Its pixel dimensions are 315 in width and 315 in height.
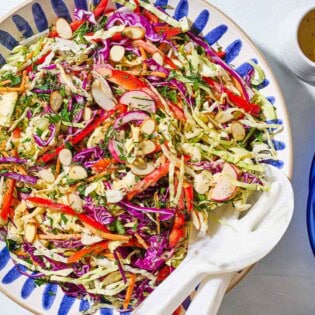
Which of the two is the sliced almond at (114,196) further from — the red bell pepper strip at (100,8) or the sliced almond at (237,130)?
the red bell pepper strip at (100,8)

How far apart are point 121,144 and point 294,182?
636 millimetres

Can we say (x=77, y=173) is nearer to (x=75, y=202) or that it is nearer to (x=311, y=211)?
(x=75, y=202)

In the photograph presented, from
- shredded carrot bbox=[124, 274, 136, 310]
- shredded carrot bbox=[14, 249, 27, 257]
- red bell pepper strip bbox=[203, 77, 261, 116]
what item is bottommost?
shredded carrot bbox=[14, 249, 27, 257]

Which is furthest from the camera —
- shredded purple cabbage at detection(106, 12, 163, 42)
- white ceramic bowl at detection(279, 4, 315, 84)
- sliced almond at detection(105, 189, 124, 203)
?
white ceramic bowl at detection(279, 4, 315, 84)

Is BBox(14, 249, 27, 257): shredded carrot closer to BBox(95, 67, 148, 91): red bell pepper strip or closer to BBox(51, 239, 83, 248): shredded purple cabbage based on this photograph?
BBox(51, 239, 83, 248): shredded purple cabbage

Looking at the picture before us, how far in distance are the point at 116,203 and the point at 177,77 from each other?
1.14 ft

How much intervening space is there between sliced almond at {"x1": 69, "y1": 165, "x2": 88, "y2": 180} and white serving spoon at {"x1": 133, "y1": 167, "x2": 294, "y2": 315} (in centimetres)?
33

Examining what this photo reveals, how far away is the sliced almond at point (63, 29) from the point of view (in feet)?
5.06

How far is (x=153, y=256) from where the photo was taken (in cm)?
148

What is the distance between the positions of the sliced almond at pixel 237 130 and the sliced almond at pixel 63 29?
0.48 meters

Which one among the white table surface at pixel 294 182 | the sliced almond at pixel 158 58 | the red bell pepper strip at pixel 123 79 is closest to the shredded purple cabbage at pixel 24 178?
the red bell pepper strip at pixel 123 79

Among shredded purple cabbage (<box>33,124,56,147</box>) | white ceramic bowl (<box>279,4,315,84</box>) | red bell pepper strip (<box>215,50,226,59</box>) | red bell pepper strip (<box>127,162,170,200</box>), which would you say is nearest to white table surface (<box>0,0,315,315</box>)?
white ceramic bowl (<box>279,4,315,84</box>)

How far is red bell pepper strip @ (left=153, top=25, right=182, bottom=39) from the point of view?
153 cm

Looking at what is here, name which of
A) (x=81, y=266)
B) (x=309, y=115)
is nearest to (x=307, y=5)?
(x=309, y=115)
